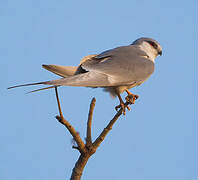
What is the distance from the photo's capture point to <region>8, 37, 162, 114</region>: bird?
12.4 ft

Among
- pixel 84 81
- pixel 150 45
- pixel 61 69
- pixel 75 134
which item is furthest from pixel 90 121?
pixel 150 45

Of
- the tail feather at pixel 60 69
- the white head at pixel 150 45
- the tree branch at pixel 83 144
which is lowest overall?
the tree branch at pixel 83 144

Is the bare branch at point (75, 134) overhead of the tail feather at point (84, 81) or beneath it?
beneath

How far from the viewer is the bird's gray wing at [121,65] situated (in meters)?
4.23

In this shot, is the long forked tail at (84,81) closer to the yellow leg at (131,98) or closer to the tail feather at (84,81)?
the tail feather at (84,81)

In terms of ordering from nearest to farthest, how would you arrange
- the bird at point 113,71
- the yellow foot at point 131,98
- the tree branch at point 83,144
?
the tree branch at point 83,144 < the bird at point 113,71 < the yellow foot at point 131,98

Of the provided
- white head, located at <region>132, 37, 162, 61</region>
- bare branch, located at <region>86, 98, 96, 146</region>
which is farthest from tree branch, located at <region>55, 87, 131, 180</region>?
white head, located at <region>132, 37, 162, 61</region>

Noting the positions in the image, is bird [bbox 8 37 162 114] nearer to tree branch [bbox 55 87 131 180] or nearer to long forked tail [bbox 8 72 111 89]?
long forked tail [bbox 8 72 111 89]

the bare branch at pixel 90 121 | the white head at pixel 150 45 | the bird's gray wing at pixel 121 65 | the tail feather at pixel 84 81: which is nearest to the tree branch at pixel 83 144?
the bare branch at pixel 90 121

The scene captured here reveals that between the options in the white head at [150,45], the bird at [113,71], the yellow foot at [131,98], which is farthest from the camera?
the white head at [150,45]

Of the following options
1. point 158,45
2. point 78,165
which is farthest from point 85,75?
point 158,45

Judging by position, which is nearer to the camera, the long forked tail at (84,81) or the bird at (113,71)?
the long forked tail at (84,81)

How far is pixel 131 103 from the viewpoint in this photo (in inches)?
180

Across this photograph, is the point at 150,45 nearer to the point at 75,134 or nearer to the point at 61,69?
the point at 61,69
